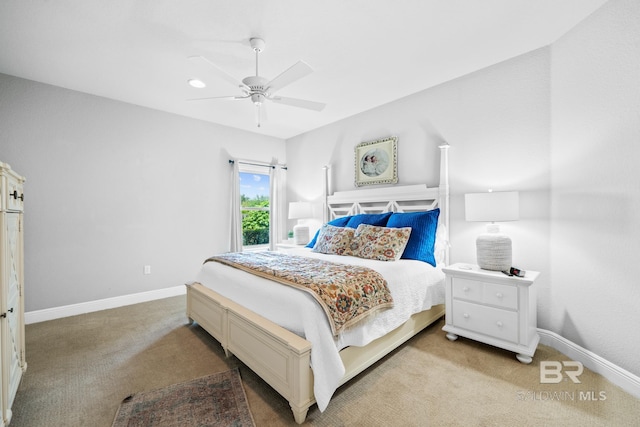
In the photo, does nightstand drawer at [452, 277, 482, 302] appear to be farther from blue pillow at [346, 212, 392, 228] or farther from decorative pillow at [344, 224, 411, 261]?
blue pillow at [346, 212, 392, 228]

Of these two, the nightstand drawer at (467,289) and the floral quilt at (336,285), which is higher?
the floral quilt at (336,285)

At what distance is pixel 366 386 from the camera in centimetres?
185

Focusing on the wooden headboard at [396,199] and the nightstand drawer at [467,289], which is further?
the wooden headboard at [396,199]

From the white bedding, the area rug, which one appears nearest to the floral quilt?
the white bedding

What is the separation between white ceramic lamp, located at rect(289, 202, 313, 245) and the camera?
14.4ft

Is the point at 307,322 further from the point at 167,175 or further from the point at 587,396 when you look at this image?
the point at 167,175

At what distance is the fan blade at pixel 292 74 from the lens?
6.37 ft

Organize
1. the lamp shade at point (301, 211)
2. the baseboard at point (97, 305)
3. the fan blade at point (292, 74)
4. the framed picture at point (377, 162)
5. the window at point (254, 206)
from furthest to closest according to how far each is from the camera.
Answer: the window at point (254, 206) → the lamp shade at point (301, 211) → the framed picture at point (377, 162) → the baseboard at point (97, 305) → the fan blade at point (292, 74)

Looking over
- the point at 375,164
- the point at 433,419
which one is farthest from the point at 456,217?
the point at 433,419

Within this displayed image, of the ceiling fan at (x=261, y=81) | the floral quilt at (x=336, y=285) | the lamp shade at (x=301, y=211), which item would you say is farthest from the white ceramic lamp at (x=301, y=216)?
the ceiling fan at (x=261, y=81)

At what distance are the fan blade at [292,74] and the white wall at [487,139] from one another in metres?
1.91

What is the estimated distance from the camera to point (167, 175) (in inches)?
156

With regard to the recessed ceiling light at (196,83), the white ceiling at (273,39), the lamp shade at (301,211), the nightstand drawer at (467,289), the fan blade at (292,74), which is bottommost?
the nightstand drawer at (467,289)
